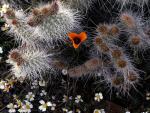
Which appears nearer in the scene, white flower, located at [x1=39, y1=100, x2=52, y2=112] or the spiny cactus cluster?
the spiny cactus cluster

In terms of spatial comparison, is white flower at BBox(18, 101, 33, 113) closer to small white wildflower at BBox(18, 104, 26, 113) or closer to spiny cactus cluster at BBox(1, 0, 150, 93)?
small white wildflower at BBox(18, 104, 26, 113)

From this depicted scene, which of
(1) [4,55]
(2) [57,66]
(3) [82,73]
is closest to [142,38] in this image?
(3) [82,73]

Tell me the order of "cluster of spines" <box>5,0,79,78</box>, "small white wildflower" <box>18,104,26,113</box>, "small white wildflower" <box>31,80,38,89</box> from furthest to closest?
"small white wildflower" <box>31,80,38,89</box>, "small white wildflower" <box>18,104,26,113</box>, "cluster of spines" <box>5,0,79,78</box>

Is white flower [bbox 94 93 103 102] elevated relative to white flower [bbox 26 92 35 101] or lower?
lower

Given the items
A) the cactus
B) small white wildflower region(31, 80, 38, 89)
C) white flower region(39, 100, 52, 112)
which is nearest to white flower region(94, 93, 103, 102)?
the cactus

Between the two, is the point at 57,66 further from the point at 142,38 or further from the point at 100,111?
the point at 142,38

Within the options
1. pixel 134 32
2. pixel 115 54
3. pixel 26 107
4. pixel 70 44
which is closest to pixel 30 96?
pixel 26 107

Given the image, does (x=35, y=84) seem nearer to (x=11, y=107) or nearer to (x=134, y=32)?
(x=11, y=107)

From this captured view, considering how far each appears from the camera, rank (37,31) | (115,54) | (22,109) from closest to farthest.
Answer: (115,54)
(37,31)
(22,109)

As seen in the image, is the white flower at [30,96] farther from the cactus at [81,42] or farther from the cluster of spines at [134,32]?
the cluster of spines at [134,32]
